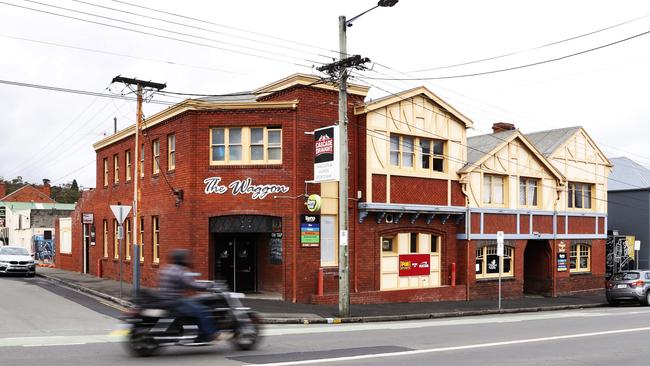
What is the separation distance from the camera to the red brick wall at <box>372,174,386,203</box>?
23.6m

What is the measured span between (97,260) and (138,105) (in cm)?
1085

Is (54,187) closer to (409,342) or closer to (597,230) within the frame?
(597,230)

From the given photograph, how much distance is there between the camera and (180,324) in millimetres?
11055

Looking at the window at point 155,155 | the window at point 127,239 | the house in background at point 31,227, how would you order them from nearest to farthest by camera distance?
1. the window at point 155,155
2. the window at point 127,239
3. the house in background at point 31,227

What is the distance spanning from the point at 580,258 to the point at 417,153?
40.3 ft

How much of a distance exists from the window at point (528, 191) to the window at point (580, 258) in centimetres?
377

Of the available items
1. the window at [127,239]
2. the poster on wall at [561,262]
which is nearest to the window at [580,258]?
the poster on wall at [561,262]

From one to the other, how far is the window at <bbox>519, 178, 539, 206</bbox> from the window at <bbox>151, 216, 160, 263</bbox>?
1517 cm

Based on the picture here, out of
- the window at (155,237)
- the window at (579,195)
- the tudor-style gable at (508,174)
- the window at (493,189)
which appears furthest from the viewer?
the window at (579,195)

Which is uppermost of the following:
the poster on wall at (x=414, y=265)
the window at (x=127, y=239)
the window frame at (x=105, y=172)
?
the window frame at (x=105, y=172)

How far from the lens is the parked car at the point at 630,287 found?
27.5 metres

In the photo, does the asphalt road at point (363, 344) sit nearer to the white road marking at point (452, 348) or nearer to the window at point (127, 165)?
the white road marking at point (452, 348)

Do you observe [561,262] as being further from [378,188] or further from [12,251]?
[12,251]

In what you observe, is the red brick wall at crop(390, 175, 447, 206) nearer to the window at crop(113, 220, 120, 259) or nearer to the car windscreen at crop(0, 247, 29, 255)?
the window at crop(113, 220, 120, 259)
